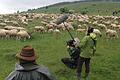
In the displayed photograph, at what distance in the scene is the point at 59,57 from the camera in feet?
77.8

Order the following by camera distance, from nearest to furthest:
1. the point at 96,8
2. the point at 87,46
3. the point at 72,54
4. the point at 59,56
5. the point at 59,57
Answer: the point at 87,46
the point at 72,54
the point at 59,57
the point at 59,56
the point at 96,8

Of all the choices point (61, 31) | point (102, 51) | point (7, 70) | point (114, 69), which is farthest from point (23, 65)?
point (61, 31)

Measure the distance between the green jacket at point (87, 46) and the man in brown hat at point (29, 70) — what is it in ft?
29.5

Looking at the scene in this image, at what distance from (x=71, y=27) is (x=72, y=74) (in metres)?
21.5

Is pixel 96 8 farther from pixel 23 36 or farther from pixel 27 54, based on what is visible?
pixel 27 54

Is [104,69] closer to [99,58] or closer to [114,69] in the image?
[114,69]

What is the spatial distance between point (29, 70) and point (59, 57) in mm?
15737

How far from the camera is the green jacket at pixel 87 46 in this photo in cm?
1702

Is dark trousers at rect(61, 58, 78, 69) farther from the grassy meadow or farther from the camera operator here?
the grassy meadow

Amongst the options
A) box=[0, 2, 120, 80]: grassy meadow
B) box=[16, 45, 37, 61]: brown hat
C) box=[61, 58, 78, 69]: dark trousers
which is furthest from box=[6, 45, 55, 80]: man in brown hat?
box=[61, 58, 78, 69]: dark trousers

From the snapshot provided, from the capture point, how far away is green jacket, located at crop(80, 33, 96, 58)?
17.0 meters

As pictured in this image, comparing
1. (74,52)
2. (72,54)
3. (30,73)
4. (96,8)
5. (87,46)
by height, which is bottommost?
(96,8)

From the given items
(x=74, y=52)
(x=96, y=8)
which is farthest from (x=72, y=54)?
(x=96, y=8)

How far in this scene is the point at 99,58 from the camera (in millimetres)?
23828
